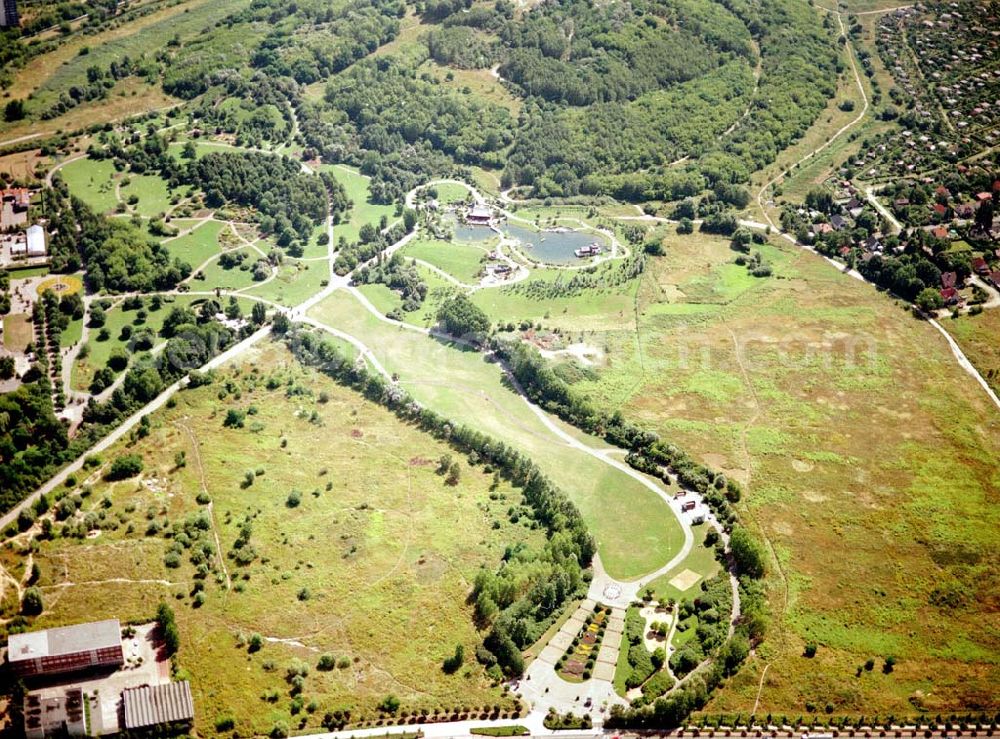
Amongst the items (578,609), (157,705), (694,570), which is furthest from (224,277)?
(694,570)

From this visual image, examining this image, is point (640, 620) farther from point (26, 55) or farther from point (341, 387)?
point (26, 55)

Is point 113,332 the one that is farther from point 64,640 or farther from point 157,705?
point 157,705

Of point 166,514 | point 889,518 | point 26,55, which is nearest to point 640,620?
point 889,518

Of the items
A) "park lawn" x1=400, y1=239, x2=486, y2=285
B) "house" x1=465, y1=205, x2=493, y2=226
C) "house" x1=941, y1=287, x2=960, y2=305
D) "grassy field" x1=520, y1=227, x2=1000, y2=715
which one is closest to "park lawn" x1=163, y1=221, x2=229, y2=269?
"park lawn" x1=400, y1=239, x2=486, y2=285

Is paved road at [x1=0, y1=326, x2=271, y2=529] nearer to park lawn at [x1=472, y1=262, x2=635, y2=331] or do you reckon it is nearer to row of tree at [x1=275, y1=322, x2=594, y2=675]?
row of tree at [x1=275, y1=322, x2=594, y2=675]

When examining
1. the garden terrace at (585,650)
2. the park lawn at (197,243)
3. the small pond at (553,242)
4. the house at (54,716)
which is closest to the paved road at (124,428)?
the park lawn at (197,243)

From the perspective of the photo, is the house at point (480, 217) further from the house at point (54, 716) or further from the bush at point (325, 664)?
the house at point (54, 716)
